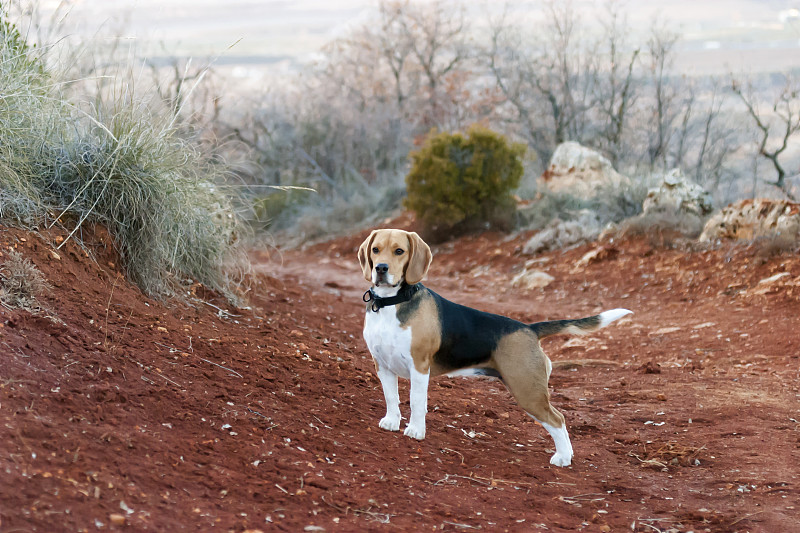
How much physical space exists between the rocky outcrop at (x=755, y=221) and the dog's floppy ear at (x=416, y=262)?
8.36 m

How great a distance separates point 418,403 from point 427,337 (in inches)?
16.3

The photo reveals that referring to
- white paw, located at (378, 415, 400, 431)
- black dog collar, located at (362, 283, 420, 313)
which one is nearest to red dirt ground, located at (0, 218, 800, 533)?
white paw, located at (378, 415, 400, 431)

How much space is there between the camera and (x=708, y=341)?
845cm

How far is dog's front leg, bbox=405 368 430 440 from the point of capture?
14.1ft

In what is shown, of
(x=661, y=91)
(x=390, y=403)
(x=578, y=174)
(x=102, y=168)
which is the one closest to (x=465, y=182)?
(x=578, y=174)

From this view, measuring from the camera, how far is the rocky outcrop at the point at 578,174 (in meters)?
16.6

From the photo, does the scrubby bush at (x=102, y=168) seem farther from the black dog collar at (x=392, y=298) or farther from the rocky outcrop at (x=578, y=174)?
the rocky outcrop at (x=578, y=174)

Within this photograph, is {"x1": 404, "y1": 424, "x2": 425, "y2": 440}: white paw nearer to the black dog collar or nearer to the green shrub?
the black dog collar

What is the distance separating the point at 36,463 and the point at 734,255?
10.4 metres

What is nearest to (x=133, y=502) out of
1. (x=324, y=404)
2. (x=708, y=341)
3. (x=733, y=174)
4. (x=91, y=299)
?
(x=324, y=404)

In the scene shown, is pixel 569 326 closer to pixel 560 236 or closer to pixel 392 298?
pixel 392 298

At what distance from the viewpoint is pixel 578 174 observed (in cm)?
1714

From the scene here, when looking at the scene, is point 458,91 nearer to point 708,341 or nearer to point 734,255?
point 734,255

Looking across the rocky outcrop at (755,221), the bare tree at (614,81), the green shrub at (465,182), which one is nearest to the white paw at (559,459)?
the rocky outcrop at (755,221)
